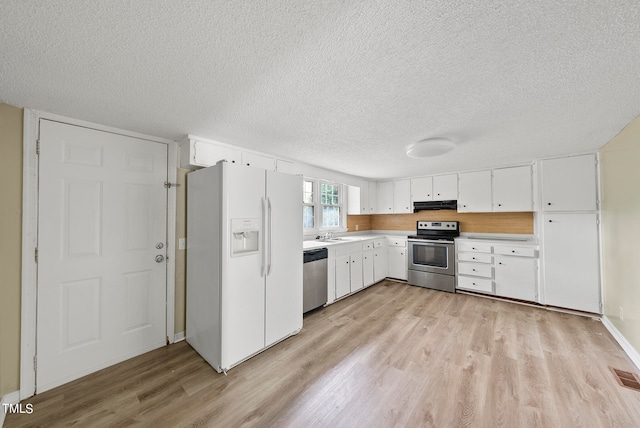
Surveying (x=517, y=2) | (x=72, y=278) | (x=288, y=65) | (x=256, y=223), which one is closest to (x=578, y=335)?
(x=517, y=2)

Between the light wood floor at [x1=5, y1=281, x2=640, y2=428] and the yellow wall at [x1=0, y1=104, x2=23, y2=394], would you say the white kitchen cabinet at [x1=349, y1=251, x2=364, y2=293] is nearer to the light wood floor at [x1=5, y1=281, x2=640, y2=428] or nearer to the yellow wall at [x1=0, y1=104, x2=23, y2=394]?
the light wood floor at [x1=5, y1=281, x2=640, y2=428]

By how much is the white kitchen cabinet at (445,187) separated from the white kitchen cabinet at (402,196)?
1.75ft

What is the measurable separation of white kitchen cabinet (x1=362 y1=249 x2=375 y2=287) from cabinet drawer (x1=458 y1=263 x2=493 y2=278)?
1.52 m

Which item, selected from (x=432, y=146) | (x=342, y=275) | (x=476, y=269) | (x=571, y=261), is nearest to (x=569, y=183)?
(x=571, y=261)

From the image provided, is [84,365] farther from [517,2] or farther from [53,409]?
[517,2]

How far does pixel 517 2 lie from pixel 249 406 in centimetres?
272

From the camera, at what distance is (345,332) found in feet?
9.29

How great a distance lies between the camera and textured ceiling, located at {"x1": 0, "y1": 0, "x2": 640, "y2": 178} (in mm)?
1008

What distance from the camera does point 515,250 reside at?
371cm

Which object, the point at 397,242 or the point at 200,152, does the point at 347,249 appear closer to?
the point at 397,242

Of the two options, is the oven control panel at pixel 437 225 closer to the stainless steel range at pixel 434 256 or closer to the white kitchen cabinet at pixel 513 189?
the stainless steel range at pixel 434 256

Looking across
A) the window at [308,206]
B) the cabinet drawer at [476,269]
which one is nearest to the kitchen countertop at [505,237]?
the cabinet drawer at [476,269]

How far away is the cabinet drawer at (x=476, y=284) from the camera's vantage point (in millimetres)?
3919

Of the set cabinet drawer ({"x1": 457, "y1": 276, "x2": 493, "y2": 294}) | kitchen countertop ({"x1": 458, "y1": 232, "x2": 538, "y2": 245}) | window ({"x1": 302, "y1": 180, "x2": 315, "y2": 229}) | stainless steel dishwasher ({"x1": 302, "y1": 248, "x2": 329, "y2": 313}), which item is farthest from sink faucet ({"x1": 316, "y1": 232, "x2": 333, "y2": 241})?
kitchen countertop ({"x1": 458, "y1": 232, "x2": 538, "y2": 245})
